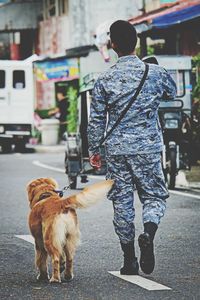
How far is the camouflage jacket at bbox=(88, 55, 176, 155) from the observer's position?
8508mm

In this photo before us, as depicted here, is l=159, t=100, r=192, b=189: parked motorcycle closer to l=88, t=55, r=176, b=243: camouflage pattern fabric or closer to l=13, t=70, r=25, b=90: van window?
l=88, t=55, r=176, b=243: camouflage pattern fabric

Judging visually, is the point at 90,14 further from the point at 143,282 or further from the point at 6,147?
the point at 143,282

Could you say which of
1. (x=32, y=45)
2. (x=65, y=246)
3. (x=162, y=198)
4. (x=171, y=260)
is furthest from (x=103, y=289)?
(x=32, y=45)

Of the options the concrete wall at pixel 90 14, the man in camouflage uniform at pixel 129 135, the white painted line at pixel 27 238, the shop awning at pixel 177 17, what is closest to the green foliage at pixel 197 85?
the shop awning at pixel 177 17

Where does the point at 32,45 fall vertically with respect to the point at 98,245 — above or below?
above

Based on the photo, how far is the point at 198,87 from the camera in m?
20.3

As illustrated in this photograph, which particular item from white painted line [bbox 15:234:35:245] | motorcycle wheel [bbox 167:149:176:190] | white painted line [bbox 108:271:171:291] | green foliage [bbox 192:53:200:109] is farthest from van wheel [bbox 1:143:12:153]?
white painted line [bbox 108:271:171:291]

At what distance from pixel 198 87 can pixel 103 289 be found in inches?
497

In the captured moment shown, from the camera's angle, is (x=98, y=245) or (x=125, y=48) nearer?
(x=125, y=48)

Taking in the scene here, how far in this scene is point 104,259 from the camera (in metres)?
9.61

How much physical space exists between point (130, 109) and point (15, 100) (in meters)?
28.3

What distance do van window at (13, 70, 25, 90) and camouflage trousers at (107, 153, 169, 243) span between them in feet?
92.3

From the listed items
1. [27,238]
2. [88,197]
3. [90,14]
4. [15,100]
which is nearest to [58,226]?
[88,197]

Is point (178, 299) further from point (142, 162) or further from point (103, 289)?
point (142, 162)
